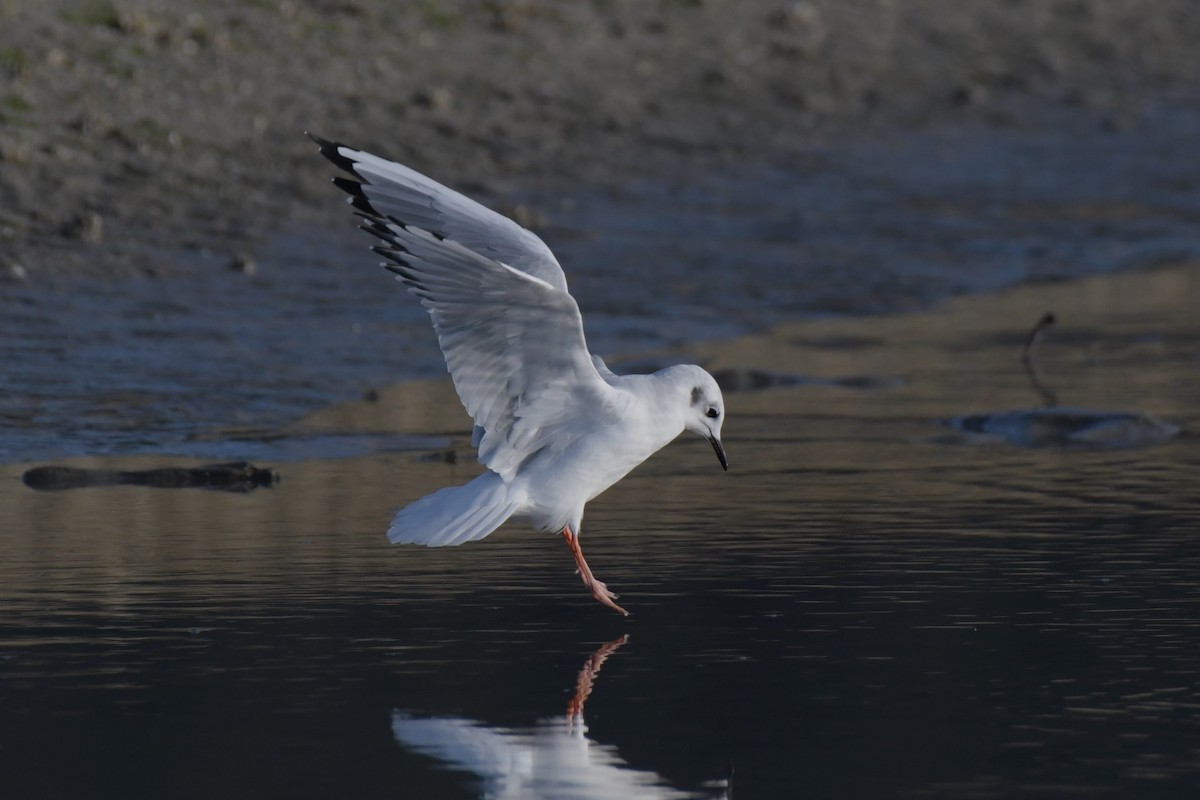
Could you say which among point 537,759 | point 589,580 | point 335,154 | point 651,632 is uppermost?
point 335,154

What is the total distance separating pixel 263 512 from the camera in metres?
7.91

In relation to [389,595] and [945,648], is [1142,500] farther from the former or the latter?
[389,595]

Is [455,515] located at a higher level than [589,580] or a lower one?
higher

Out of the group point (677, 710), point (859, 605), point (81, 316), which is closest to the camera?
point (677, 710)

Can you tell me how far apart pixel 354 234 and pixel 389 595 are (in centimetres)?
→ 688

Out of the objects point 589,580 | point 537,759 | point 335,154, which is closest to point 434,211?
point 335,154

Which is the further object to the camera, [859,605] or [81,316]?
[81,316]

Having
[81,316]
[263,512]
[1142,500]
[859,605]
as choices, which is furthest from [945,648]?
[81,316]

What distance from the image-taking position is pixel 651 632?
20.2ft

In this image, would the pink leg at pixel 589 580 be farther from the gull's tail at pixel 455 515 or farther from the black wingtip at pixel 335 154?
the black wingtip at pixel 335 154

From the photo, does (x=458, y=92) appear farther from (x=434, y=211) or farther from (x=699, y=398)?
(x=434, y=211)

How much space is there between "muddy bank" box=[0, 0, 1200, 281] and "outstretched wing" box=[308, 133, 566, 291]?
16.6ft

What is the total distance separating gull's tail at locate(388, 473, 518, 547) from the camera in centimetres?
645

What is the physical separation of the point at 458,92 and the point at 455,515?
929 centimetres
